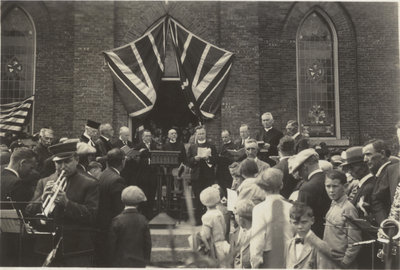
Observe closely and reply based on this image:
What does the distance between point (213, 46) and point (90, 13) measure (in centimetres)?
315

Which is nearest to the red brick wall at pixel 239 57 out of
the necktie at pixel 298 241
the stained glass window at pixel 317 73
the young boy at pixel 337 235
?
the stained glass window at pixel 317 73

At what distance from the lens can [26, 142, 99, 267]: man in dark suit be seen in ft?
18.0

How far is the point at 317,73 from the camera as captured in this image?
13.9m

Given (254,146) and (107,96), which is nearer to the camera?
(254,146)

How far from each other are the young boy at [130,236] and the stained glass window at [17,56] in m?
8.32

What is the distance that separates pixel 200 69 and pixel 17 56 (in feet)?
15.7

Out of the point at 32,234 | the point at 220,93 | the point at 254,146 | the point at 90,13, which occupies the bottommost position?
Answer: the point at 32,234

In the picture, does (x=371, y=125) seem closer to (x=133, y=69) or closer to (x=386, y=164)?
(x=133, y=69)

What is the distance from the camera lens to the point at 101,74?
12531 millimetres

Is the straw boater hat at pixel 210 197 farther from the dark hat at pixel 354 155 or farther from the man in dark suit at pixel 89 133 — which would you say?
the man in dark suit at pixel 89 133

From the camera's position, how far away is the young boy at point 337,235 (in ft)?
16.3

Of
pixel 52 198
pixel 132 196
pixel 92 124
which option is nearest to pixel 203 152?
pixel 92 124

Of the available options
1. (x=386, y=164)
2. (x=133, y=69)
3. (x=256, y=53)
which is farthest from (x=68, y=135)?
(x=386, y=164)

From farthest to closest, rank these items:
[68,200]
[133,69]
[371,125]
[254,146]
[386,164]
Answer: [371,125] → [133,69] → [254,146] → [386,164] → [68,200]
